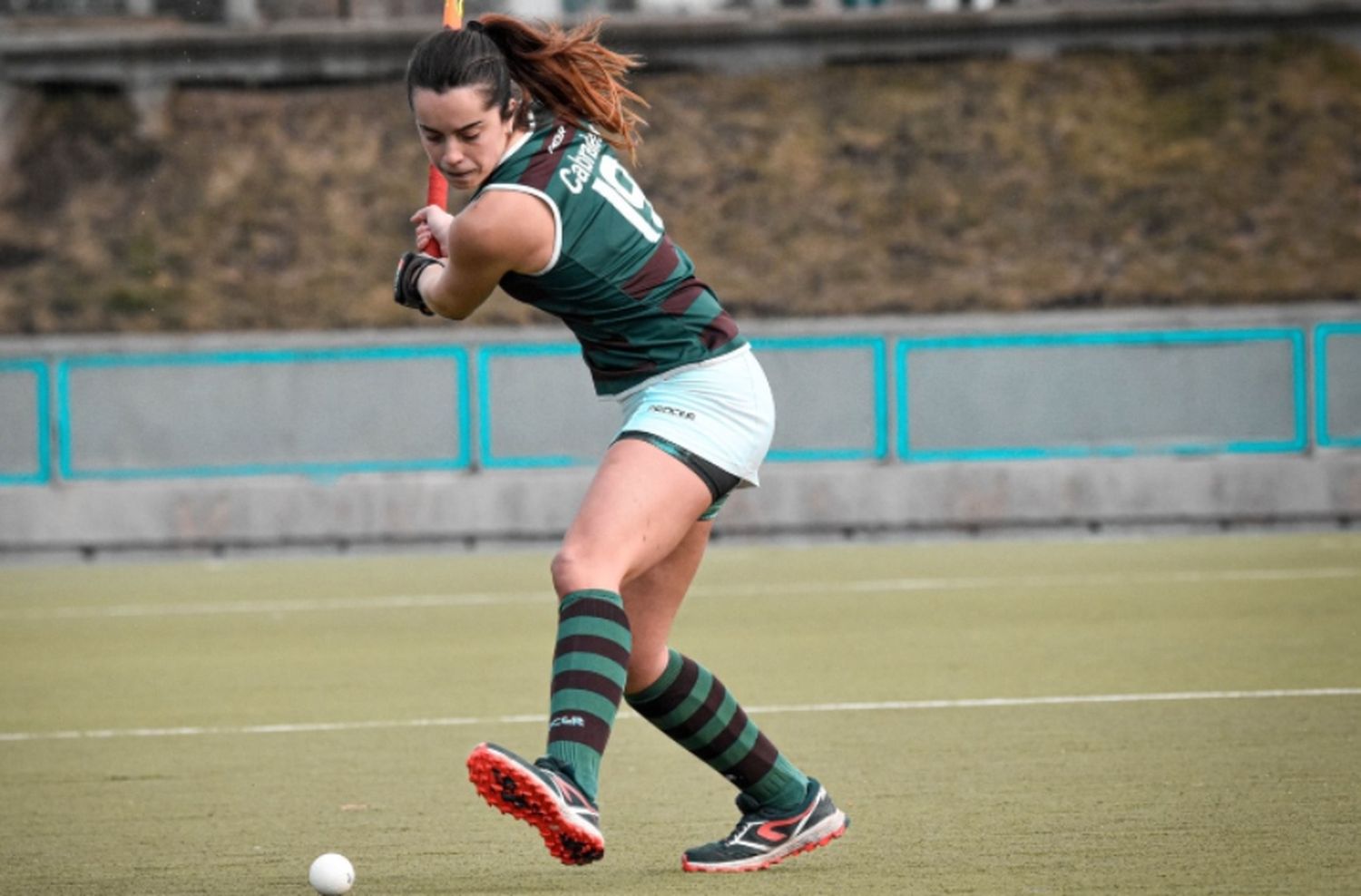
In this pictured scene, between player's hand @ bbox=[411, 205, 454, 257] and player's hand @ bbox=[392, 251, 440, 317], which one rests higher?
player's hand @ bbox=[411, 205, 454, 257]

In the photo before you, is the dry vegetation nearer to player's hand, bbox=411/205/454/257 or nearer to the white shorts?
player's hand, bbox=411/205/454/257

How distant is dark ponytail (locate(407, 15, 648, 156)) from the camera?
184 inches

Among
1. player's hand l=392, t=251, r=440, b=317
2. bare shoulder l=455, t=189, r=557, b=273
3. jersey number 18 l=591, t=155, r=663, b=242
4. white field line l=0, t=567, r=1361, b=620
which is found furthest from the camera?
white field line l=0, t=567, r=1361, b=620

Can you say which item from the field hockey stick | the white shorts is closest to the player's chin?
the field hockey stick

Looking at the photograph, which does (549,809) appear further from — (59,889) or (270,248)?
(270,248)

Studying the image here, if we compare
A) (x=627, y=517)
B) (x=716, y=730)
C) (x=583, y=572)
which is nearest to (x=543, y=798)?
(x=583, y=572)

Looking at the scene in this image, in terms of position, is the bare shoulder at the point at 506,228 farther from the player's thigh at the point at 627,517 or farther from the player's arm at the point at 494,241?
the player's thigh at the point at 627,517

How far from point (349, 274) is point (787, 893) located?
63.1 ft

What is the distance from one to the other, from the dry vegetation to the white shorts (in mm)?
17379

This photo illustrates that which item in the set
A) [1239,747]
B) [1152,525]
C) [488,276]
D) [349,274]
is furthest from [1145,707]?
[349,274]

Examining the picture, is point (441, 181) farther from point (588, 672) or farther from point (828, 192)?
point (828, 192)

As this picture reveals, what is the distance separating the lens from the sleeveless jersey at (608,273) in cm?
472

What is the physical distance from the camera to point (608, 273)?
4.78m

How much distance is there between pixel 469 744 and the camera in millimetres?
7609
